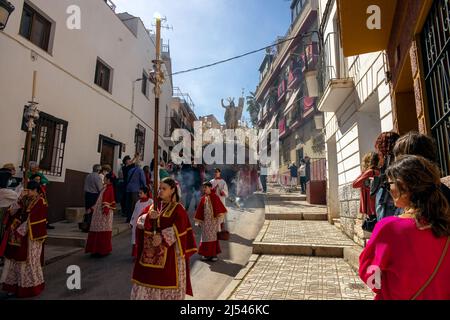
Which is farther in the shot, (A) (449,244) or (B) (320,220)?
(B) (320,220)

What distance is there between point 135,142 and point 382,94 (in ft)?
39.6

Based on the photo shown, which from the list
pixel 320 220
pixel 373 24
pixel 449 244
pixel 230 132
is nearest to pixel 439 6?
pixel 373 24

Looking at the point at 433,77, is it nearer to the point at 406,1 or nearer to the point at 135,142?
the point at 406,1

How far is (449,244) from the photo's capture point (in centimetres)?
143

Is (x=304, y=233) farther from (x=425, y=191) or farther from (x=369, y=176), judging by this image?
(x=425, y=191)

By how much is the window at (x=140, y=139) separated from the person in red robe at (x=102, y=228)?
27.9 feet

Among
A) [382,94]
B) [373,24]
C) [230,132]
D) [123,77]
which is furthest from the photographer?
[230,132]

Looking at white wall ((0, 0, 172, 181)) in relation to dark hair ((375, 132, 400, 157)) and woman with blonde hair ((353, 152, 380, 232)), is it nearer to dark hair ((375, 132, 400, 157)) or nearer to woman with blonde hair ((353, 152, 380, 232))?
woman with blonde hair ((353, 152, 380, 232))

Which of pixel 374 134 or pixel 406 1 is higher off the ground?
pixel 406 1

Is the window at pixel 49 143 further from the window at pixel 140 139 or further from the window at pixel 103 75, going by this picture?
the window at pixel 140 139

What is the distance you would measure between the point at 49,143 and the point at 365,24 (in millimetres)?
8759

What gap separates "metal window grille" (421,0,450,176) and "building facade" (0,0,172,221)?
333 inches

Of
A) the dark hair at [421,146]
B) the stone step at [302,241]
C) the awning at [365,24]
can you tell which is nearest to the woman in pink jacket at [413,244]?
the dark hair at [421,146]
